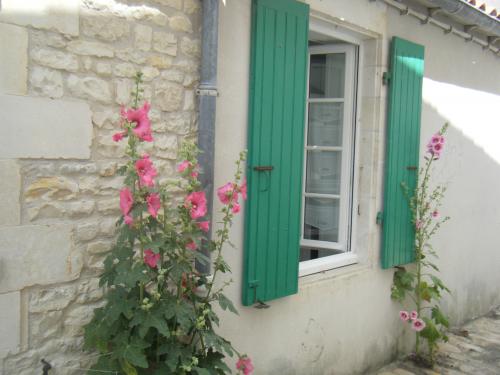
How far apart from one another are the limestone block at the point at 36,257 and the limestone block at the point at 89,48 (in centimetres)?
77

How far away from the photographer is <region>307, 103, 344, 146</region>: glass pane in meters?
4.55

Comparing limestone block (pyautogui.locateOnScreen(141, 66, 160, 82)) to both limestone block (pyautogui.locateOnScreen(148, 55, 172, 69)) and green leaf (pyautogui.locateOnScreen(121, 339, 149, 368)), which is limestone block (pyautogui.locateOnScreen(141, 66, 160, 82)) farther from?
green leaf (pyautogui.locateOnScreen(121, 339, 149, 368))

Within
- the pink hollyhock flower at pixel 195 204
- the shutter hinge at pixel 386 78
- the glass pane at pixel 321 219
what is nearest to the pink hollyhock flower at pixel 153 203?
the pink hollyhock flower at pixel 195 204

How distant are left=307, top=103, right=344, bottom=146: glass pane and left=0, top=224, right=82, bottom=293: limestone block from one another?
8.44 feet

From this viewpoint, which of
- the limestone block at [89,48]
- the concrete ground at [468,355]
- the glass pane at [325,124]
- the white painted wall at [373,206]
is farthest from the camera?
the concrete ground at [468,355]

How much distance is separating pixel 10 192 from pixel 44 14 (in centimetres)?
75

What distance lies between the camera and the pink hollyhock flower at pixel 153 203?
7.67 ft

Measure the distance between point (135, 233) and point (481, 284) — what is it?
5.12 meters

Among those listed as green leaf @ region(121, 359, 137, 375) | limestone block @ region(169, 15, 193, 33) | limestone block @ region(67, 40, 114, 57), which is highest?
limestone block @ region(169, 15, 193, 33)

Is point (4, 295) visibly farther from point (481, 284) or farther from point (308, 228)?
point (481, 284)

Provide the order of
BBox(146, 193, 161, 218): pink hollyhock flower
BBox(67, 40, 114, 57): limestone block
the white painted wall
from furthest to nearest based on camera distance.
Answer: the white painted wall → BBox(67, 40, 114, 57): limestone block → BBox(146, 193, 161, 218): pink hollyhock flower

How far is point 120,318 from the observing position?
2.44m

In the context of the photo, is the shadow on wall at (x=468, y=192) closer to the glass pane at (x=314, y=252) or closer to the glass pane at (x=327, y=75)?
the glass pane at (x=327, y=75)

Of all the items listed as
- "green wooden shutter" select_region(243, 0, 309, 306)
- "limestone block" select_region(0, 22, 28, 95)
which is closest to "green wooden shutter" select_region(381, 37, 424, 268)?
"green wooden shutter" select_region(243, 0, 309, 306)
